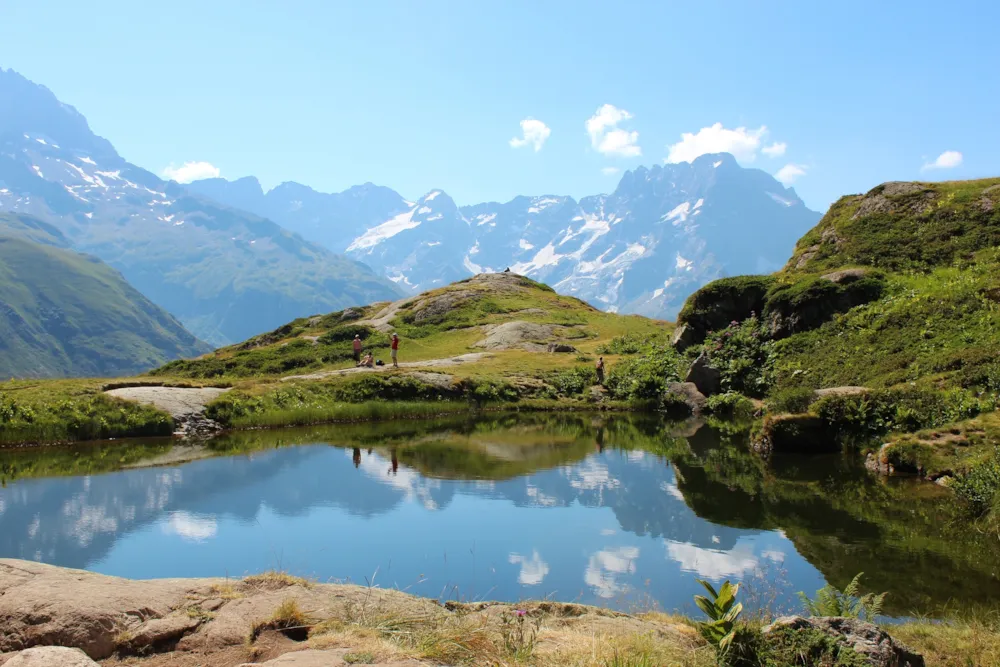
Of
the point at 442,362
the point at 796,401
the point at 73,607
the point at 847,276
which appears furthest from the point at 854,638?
the point at 442,362

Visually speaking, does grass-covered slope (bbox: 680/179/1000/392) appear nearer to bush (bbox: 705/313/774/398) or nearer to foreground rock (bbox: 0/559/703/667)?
bush (bbox: 705/313/774/398)

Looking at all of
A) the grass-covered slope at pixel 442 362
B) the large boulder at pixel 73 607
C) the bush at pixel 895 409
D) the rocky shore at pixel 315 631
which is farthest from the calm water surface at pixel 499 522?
the grass-covered slope at pixel 442 362

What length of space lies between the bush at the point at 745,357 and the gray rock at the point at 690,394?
1.73 meters

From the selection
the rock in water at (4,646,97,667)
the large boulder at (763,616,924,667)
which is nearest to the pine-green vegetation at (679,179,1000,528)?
→ the large boulder at (763,616,924,667)

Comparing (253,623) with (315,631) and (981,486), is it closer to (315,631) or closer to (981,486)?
(315,631)

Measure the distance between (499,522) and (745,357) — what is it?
29.9 m

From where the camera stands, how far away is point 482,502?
2180cm

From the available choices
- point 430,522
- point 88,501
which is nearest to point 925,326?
point 430,522

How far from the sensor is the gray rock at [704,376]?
45250mm

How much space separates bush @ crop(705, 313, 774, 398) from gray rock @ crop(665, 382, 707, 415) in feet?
5.68

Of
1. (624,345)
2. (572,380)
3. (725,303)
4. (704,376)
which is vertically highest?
(725,303)

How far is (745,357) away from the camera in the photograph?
4444 centimetres

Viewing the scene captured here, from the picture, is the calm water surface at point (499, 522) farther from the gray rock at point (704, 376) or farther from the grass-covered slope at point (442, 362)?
the gray rock at point (704, 376)

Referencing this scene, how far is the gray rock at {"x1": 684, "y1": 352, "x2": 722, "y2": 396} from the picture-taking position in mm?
45250
